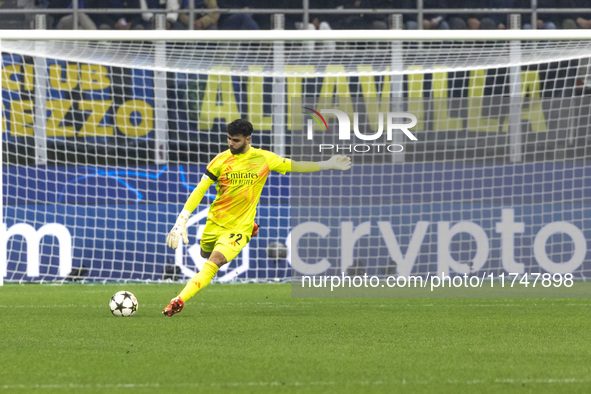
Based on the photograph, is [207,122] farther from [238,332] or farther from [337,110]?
[238,332]

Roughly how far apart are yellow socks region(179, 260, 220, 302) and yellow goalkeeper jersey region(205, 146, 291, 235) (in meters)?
0.44

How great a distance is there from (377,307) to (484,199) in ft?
16.3

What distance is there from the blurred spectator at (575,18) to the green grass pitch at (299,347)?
7.95m

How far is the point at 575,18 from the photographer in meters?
17.2

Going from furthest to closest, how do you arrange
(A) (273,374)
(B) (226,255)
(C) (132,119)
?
(C) (132,119) < (B) (226,255) < (A) (273,374)

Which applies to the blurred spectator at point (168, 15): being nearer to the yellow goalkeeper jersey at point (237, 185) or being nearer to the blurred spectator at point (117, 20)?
the blurred spectator at point (117, 20)

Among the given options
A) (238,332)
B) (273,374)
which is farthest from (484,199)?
(273,374)

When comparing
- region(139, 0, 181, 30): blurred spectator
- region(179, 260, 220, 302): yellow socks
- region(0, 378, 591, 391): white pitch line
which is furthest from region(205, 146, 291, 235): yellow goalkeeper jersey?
region(139, 0, 181, 30): blurred spectator

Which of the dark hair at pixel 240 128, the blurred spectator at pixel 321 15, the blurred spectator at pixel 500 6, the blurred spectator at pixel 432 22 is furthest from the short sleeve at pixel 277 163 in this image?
the blurred spectator at pixel 500 6

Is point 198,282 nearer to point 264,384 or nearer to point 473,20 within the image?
point 264,384

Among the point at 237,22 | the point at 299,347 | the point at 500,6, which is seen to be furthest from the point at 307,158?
the point at 299,347

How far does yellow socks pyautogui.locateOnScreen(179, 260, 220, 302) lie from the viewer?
8.08 meters

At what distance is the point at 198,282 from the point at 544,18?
10.9 meters

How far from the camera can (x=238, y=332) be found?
712 centimetres
